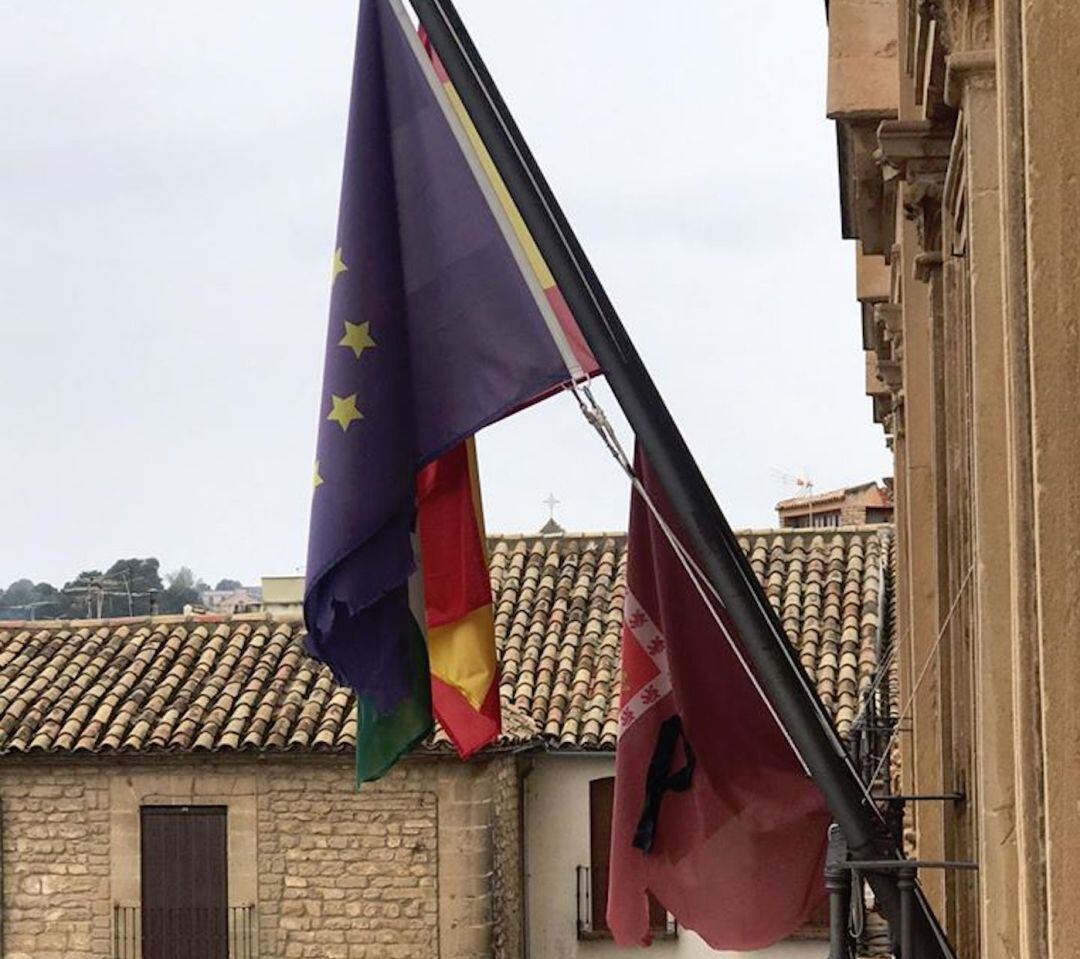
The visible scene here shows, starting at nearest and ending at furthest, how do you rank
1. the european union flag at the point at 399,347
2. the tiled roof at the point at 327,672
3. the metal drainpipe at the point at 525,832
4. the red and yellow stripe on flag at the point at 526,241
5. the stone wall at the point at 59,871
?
the red and yellow stripe on flag at the point at 526,241 → the european union flag at the point at 399,347 → the tiled roof at the point at 327,672 → the stone wall at the point at 59,871 → the metal drainpipe at the point at 525,832

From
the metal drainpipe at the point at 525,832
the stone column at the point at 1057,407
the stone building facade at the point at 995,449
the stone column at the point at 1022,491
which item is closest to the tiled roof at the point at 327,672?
the metal drainpipe at the point at 525,832

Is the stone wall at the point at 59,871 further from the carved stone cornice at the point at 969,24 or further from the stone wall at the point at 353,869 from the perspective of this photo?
the carved stone cornice at the point at 969,24

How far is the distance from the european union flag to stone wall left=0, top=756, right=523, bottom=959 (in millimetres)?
14207

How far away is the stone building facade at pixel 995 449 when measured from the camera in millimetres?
2904

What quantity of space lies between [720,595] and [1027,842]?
6.17 feet

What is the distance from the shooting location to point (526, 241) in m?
5.70

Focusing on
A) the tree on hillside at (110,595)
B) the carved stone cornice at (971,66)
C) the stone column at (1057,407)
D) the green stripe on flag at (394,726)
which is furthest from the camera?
the tree on hillside at (110,595)

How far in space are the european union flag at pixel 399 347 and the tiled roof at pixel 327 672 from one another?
545 inches

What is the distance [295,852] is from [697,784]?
48.6 ft

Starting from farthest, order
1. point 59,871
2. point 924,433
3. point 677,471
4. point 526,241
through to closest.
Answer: point 59,871 < point 924,433 < point 526,241 < point 677,471

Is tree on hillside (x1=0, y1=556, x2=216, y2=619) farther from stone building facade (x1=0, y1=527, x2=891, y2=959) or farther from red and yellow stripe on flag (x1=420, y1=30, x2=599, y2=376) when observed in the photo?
red and yellow stripe on flag (x1=420, y1=30, x2=599, y2=376)

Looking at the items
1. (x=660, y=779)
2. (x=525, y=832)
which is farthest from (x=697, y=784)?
(x=525, y=832)

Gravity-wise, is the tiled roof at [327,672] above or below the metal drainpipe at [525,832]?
above

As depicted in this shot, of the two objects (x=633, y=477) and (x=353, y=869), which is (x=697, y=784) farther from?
(x=353, y=869)
